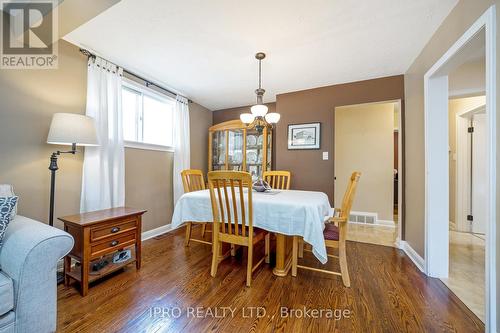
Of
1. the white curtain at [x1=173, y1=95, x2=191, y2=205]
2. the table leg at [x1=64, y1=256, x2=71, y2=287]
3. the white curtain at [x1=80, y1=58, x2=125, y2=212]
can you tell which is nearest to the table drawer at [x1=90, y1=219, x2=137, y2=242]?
the table leg at [x1=64, y1=256, x2=71, y2=287]

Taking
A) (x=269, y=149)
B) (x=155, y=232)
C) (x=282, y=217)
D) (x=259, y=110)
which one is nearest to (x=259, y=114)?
(x=259, y=110)

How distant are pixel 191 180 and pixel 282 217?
5.24ft

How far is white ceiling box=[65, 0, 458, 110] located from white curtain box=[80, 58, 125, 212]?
0.25 meters

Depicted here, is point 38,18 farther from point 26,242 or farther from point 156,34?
point 26,242

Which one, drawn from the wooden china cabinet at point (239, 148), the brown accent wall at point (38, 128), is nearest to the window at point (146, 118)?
the brown accent wall at point (38, 128)

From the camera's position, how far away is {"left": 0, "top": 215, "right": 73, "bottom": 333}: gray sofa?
1021mm

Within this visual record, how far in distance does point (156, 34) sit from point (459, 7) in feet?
8.28

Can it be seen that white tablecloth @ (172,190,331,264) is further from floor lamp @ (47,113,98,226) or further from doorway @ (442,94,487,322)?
doorway @ (442,94,487,322)

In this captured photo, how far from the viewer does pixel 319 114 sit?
126 inches

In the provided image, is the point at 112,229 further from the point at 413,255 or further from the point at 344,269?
the point at 413,255

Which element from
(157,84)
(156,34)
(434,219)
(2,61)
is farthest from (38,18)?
(434,219)

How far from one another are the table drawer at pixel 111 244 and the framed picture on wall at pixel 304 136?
2.56 metres

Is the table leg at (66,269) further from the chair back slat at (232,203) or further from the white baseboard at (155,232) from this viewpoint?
the chair back slat at (232,203)

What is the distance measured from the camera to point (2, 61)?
170 centimetres
